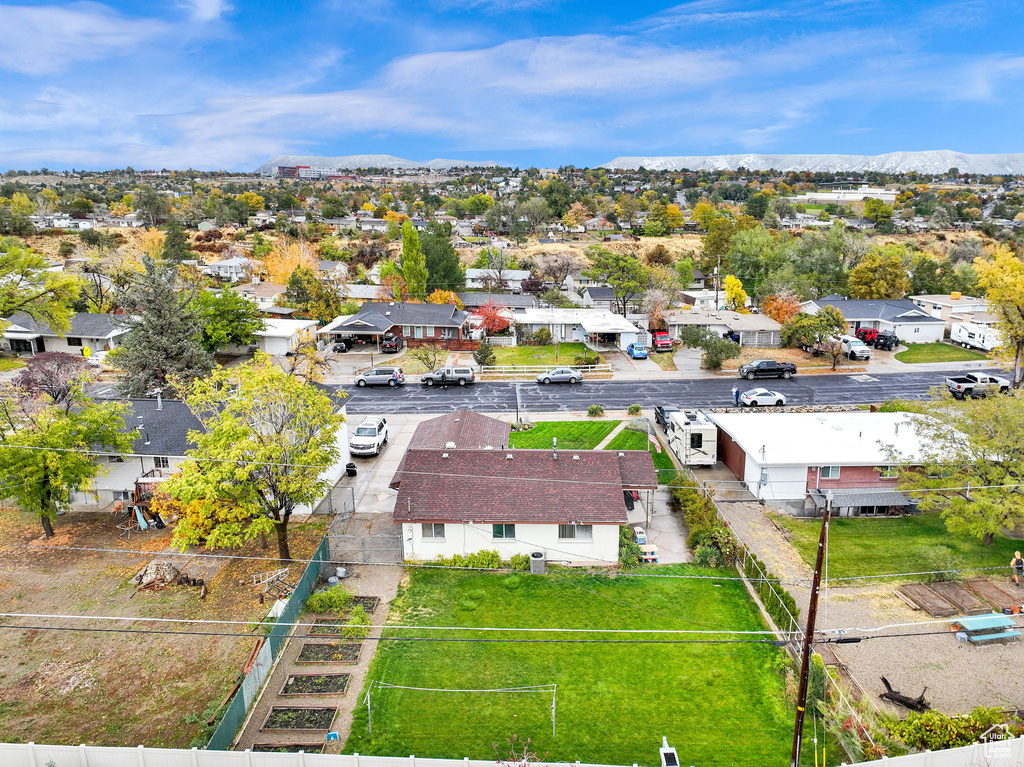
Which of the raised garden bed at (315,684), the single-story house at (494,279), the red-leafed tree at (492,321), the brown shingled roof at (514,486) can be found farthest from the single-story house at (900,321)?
the raised garden bed at (315,684)

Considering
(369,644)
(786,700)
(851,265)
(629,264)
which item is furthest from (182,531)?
(851,265)

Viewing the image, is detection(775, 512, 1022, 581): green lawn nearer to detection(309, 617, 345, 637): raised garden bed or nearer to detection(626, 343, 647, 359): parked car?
detection(309, 617, 345, 637): raised garden bed

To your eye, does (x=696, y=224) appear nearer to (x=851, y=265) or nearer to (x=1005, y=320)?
(x=851, y=265)

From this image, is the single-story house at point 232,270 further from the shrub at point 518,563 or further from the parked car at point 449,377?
the shrub at point 518,563

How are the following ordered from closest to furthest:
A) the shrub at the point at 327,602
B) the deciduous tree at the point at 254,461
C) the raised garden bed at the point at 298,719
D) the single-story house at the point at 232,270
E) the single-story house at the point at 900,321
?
the raised garden bed at the point at 298,719, the shrub at the point at 327,602, the deciduous tree at the point at 254,461, the single-story house at the point at 900,321, the single-story house at the point at 232,270

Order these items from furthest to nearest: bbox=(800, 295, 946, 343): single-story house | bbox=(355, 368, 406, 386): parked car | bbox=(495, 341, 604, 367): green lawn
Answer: bbox=(800, 295, 946, 343): single-story house → bbox=(495, 341, 604, 367): green lawn → bbox=(355, 368, 406, 386): parked car

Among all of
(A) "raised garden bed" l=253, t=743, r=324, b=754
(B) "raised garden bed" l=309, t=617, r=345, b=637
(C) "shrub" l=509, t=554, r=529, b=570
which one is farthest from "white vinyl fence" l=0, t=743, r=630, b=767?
(C) "shrub" l=509, t=554, r=529, b=570
